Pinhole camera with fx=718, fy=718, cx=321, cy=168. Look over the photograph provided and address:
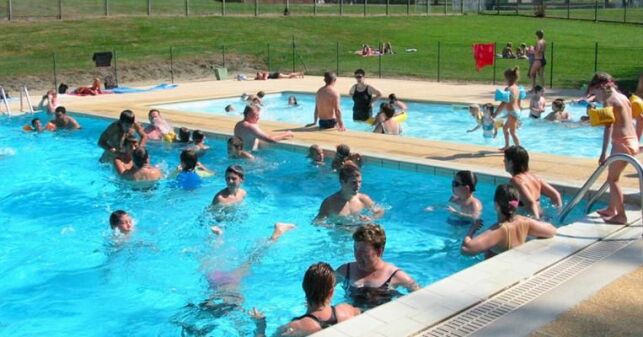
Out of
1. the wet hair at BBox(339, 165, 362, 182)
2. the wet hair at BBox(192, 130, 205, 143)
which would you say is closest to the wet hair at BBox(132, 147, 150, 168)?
the wet hair at BBox(192, 130, 205, 143)

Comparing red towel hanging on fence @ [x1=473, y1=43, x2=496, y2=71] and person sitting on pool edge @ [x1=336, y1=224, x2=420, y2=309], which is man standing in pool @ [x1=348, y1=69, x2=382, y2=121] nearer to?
red towel hanging on fence @ [x1=473, y1=43, x2=496, y2=71]

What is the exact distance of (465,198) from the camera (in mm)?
8562

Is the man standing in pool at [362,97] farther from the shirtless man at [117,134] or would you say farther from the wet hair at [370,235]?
the wet hair at [370,235]

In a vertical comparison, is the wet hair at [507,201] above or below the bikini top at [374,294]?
above

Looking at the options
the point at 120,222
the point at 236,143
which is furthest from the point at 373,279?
the point at 236,143

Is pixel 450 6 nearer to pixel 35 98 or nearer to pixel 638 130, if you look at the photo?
pixel 35 98

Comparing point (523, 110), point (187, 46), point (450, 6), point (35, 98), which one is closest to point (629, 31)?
point (450, 6)

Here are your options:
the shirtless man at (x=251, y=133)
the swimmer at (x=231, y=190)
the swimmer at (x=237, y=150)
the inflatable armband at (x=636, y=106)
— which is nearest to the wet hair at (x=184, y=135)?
the shirtless man at (x=251, y=133)

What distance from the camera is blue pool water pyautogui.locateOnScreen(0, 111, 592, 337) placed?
7.14 metres

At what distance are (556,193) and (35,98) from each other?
1934cm

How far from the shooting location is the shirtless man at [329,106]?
1467 cm

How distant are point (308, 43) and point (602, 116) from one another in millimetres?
37016

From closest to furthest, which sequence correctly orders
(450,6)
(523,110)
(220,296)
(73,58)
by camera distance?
(220,296) → (523,110) → (73,58) → (450,6)

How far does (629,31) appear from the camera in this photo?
50.1m
